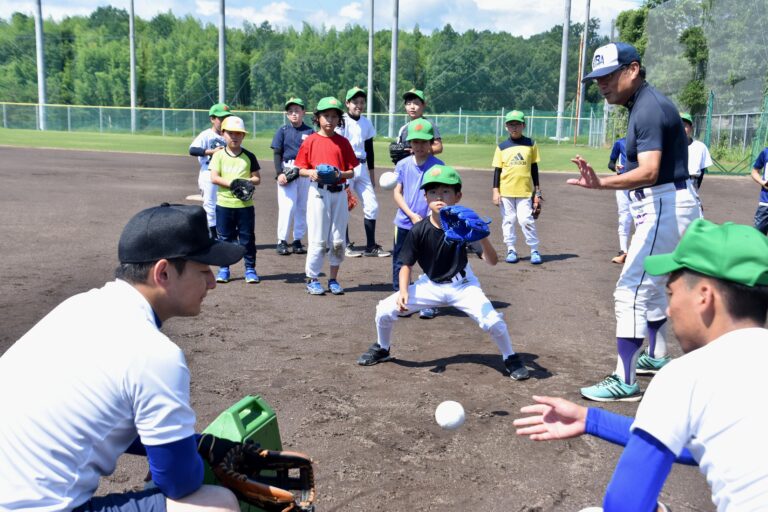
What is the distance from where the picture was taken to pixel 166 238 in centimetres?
283

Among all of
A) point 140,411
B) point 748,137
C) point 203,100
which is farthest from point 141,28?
point 140,411

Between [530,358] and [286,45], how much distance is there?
9458cm

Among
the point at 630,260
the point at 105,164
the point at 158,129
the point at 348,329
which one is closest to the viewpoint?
the point at 630,260

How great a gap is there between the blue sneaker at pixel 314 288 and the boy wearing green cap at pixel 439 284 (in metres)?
2.53

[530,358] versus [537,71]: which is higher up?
[537,71]

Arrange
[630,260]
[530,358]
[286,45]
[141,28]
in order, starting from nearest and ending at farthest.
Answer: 1. [630,260]
2. [530,358]
3. [286,45]
4. [141,28]

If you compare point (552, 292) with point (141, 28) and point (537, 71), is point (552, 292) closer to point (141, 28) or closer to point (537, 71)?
point (537, 71)

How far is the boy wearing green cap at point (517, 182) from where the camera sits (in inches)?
442

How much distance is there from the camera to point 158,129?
6259 centimetres

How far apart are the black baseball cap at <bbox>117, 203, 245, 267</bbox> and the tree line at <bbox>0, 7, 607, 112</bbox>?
77335 mm

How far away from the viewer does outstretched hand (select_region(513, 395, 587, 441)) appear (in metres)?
2.82

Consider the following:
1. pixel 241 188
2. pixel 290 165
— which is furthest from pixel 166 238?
pixel 290 165

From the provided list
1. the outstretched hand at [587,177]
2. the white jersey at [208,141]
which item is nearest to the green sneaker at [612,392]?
the outstretched hand at [587,177]

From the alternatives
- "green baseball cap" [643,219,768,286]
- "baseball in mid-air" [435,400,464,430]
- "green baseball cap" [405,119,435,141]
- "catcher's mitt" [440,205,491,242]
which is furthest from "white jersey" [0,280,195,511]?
"green baseball cap" [405,119,435,141]
